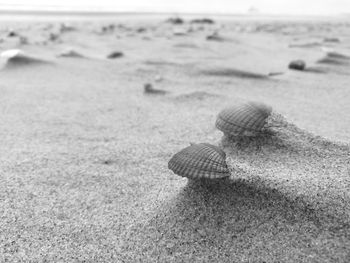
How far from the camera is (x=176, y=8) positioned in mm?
12688

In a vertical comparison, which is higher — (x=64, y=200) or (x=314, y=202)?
(x=314, y=202)

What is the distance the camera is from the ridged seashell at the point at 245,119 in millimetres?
1557

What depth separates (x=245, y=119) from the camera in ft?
5.12

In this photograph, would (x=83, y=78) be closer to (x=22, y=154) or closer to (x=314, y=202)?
(x=22, y=154)

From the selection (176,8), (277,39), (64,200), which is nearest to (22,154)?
(64,200)

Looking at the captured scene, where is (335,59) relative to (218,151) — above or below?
below

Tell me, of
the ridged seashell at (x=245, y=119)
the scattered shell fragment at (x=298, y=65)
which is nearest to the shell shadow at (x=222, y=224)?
the ridged seashell at (x=245, y=119)

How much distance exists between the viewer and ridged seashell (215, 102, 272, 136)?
156cm

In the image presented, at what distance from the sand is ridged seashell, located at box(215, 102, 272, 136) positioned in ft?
0.26

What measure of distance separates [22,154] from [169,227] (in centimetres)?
97

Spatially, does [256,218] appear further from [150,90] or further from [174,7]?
[174,7]

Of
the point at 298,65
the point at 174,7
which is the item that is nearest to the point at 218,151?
the point at 298,65

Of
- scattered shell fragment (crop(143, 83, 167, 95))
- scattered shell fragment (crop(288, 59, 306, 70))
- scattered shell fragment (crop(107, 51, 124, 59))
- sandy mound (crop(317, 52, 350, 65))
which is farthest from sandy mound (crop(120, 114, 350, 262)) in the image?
scattered shell fragment (crop(107, 51, 124, 59))

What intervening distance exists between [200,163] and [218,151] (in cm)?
12
